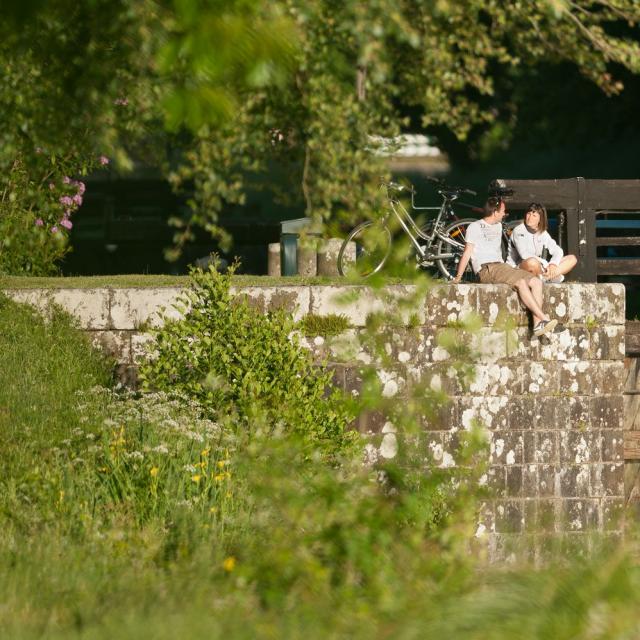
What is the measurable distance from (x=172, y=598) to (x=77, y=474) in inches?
101

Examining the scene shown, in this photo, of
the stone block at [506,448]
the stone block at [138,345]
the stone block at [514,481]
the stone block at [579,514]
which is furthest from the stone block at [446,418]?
the stone block at [138,345]

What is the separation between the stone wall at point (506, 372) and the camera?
32.6 feet

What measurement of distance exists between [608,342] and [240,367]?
3.13 metres

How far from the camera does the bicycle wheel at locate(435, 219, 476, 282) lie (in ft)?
37.6

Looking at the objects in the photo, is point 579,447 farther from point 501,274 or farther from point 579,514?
point 501,274

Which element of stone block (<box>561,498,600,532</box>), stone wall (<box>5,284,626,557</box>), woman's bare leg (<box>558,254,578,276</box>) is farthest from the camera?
woman's bare leg (<box>558,254,578,276</box>)

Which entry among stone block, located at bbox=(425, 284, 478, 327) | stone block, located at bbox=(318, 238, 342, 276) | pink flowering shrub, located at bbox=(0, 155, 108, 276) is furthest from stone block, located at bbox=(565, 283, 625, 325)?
pink flowering shrub, located at bbox=(0, 155, 108, 276)

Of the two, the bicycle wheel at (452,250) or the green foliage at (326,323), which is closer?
the green foliage at (326,323)

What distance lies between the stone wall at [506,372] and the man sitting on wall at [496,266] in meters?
0.14

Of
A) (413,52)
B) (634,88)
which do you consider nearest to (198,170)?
(413,52)

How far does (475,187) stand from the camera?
30031 mm

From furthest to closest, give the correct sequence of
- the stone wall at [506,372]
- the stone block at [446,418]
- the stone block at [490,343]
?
the stone block at [490,343], the stone block at [446,418], the stone wall at [506,372]

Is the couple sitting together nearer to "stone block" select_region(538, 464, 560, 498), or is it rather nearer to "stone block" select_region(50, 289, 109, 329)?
"stone block" select_region(538, 464, 560, 498)

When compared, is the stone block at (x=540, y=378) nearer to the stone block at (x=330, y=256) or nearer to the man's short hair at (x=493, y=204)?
the man's short hair at (x=493, y=204)
